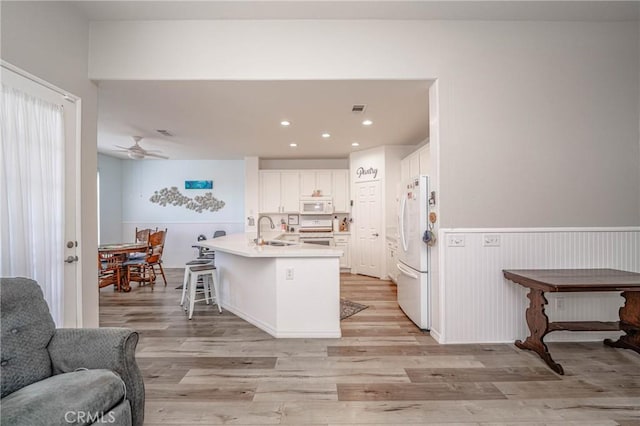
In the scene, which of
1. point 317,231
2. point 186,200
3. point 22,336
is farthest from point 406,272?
point 186,200

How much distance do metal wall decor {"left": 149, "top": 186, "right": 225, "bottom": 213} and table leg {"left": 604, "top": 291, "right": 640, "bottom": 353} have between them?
7.00 metres

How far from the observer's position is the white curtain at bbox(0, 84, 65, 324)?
1935 millimetres

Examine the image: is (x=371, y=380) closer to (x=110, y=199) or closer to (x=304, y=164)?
(x=304, y=164)

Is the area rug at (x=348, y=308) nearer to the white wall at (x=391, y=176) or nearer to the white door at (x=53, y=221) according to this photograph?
the white wall at (x=391, y=176)

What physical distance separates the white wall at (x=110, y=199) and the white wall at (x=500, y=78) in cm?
466

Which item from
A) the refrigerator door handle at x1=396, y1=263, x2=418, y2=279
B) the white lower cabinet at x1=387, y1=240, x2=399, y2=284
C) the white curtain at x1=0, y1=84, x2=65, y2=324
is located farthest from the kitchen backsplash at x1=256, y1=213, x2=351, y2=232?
the white curtain at x1=0, y1=84, x2=65, y2=324

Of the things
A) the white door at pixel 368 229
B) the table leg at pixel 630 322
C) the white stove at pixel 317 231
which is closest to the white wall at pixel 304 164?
the white door at pixel 368 229

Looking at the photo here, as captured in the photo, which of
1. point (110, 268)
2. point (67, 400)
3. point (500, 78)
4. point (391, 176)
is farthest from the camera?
point (391, 176)

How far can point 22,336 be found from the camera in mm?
1462

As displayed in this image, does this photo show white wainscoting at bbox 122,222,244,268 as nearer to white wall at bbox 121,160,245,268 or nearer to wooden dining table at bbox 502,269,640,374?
white wall at bbox 121,160,245,268

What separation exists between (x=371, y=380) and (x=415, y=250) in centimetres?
151

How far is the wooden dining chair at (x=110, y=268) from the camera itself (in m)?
4.80

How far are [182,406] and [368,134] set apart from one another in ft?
14.4

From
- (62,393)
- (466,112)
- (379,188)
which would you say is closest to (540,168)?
(466,112)
